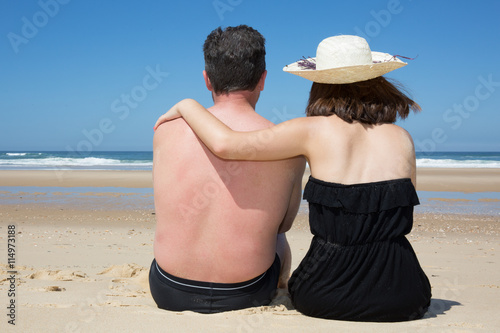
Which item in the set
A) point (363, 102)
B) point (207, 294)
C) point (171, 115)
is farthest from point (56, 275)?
point (363, 102)

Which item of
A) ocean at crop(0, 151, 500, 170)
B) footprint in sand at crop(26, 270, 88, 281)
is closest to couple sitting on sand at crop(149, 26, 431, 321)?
footprint in sand at crop(26, 270, 88, 281)

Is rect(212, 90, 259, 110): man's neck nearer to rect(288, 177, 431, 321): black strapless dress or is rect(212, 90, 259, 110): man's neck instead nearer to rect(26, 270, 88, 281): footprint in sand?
rect(288, 177, 431, 321): black strapless dress

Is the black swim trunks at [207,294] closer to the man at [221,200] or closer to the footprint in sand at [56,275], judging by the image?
the man at [221,200]

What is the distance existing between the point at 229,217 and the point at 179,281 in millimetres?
476

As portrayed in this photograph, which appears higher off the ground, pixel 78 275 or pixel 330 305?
pixel 330 305

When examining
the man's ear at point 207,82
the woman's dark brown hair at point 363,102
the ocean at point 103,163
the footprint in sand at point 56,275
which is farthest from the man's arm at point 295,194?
the ocean at point 103,163

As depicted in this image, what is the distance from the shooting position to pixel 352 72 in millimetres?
2402

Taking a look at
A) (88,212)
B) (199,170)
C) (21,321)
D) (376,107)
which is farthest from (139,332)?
(88,212)

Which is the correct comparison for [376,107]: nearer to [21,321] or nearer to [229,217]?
[229,217]

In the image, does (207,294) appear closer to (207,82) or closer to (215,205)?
(215,205)

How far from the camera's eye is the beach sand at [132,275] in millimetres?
2330

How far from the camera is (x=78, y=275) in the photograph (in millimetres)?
3977

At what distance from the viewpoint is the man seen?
241cm

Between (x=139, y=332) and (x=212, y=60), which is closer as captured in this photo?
(x=139, y=332)
